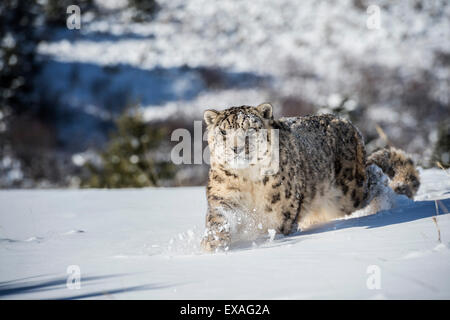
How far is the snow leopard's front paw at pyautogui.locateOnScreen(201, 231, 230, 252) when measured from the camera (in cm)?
493

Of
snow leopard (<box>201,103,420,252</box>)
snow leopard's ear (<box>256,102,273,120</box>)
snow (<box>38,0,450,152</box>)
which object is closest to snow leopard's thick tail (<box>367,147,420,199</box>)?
snow leopard (<box>201,103,420,252</box>)

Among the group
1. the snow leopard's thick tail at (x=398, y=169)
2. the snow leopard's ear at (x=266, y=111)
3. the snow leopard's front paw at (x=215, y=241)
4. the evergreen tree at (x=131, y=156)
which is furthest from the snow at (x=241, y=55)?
the snow leopard's front paw at (x=215, y=241)

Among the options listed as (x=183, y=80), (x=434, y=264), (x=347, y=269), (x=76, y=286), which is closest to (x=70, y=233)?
(x=76, y=286)

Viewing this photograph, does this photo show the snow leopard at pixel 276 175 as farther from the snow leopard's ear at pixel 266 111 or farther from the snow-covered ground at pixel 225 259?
the snow-covered ground at pixel 225 259

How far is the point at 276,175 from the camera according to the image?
213 inches

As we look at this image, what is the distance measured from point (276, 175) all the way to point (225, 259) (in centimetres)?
144

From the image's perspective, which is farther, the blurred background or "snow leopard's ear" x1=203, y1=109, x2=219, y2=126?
the blurred background

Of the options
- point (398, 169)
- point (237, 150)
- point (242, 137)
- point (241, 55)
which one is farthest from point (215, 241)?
point (241, 55)

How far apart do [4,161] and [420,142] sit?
2000cm

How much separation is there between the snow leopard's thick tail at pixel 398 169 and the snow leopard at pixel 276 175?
0.51 m

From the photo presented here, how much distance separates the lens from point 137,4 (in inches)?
2024

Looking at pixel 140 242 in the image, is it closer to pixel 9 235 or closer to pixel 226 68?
pixel 9 235

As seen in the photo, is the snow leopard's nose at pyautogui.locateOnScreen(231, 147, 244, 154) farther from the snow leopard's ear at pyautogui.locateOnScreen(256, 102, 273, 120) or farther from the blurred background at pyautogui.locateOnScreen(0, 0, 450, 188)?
the blurred background at pyautogui.locateOnScreen(0, 0, 450, 188)

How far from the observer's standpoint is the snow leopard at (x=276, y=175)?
17.5ft
